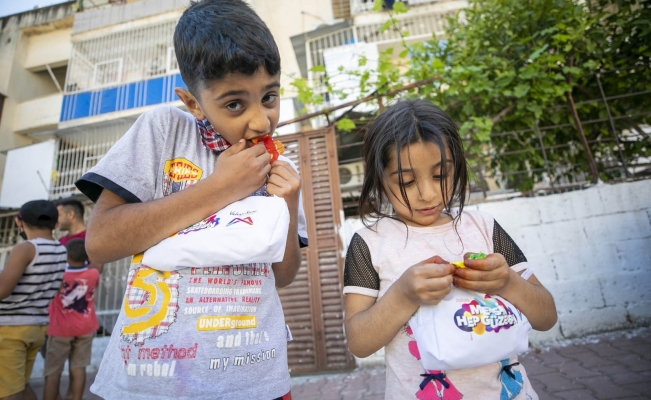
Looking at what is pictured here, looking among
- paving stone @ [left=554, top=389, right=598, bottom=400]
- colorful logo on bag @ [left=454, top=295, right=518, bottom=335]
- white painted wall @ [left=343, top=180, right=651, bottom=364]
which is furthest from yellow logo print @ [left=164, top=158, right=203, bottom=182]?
white painted wall @ [left=343, top=180, right=651, bottom=364]

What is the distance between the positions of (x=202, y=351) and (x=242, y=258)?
0.76ft

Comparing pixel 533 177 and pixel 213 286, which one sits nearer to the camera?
pixel 213 286

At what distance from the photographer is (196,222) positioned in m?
0.84

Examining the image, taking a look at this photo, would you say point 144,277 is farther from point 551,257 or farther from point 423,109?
point 551,257

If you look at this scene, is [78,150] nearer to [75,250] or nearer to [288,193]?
[75,250]

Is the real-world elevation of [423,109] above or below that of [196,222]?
above

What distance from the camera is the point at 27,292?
260cm

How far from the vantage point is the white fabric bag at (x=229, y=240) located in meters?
0.77

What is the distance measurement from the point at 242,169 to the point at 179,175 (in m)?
0.24

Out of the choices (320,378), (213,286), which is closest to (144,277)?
(213,286)

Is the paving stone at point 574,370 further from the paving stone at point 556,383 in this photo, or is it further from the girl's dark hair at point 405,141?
the girl's dark hair at point 405,141

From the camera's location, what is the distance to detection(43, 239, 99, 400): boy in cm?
319

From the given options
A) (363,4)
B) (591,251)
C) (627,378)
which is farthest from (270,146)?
(363,4)

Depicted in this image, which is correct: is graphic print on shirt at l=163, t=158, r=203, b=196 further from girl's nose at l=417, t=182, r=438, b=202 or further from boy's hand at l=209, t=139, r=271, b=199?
girl's nose at l=417, t=182, r=438, b=202
